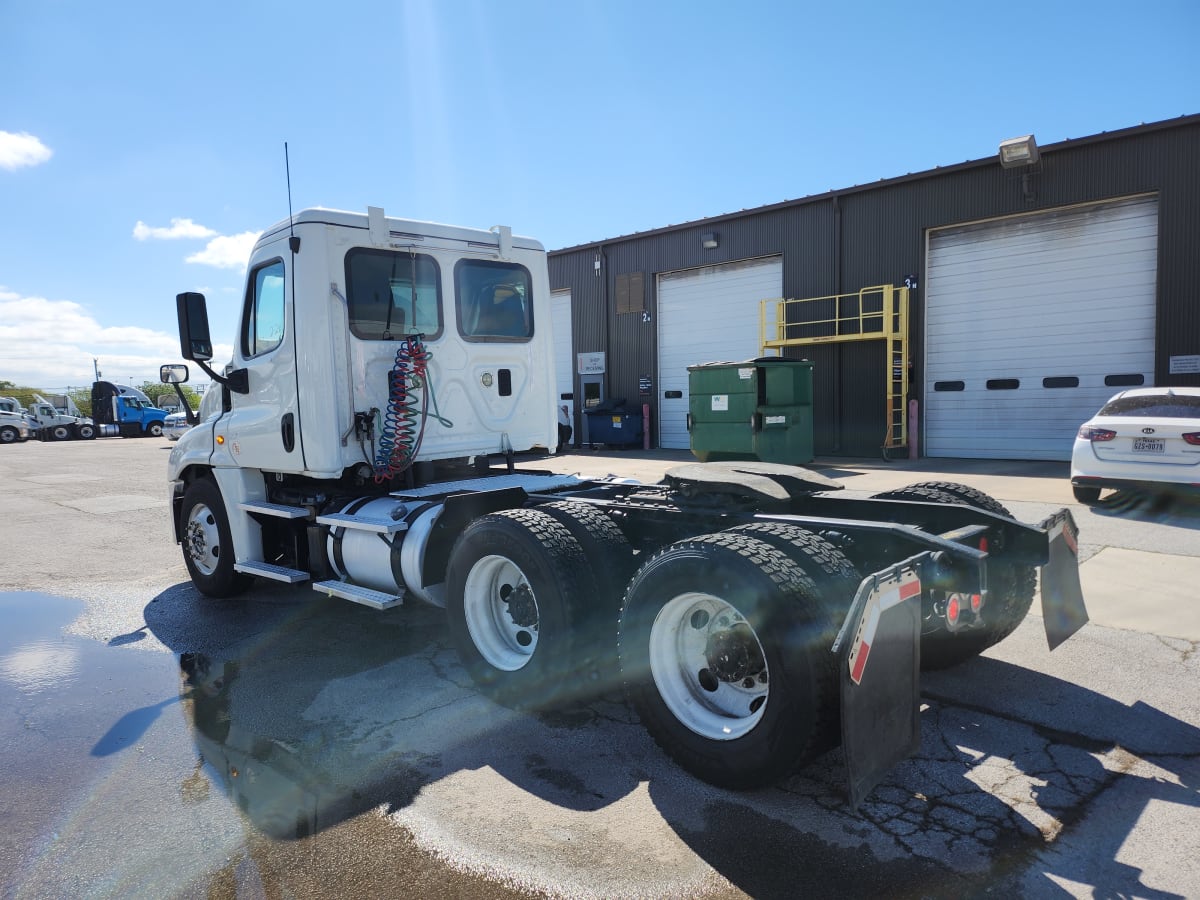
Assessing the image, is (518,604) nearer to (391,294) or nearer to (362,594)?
(362,594)

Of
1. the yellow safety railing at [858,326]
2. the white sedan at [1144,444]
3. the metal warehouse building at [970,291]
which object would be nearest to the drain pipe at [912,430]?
the metal warehouse building at [970,291]

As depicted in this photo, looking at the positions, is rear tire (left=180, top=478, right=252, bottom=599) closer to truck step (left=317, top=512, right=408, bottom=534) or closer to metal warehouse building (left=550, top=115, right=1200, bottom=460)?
truck step (left=317, top=512, right=408, bottom=534)

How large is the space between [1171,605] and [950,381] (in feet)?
37.9

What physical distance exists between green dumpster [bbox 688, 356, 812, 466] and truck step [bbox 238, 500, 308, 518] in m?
9.71

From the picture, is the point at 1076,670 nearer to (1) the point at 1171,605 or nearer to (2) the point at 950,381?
(1) the point at 1171,605

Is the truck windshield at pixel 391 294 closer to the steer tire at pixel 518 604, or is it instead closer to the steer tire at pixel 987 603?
the steer tire at pixel 518 604

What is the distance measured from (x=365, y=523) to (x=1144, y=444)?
8627mm

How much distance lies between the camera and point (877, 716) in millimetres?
2766

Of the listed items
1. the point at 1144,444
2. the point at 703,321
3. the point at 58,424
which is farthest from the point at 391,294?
the point at 58,424

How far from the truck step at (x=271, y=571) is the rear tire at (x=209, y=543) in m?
0.20

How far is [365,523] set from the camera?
16.4 feet

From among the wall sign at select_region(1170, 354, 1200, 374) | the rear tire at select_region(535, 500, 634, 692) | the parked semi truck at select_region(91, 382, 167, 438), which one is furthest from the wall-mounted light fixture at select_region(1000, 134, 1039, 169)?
the parked semi truck at select_region(91, 382, 167, 438)

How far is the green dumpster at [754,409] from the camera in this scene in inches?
554

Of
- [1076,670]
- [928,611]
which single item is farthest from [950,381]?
[928,611]
